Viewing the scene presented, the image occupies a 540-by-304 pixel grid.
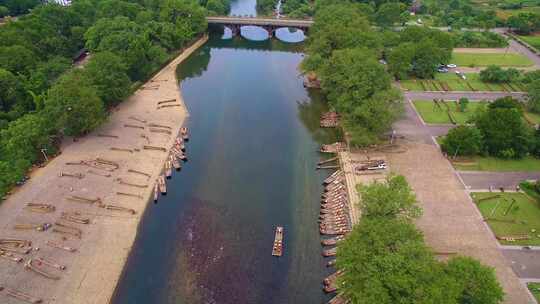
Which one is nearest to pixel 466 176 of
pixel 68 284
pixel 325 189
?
pixel 325 189

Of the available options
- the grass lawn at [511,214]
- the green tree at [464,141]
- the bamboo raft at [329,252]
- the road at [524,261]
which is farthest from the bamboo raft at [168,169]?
the road at [524,261]

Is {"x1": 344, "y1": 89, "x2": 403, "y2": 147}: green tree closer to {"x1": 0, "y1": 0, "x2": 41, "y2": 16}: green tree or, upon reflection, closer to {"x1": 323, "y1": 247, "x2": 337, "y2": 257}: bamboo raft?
{"x1": 323, "y1": 247, "x2": 337, "y2": 257}: bamboo raft

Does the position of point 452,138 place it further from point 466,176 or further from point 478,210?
point 478,210

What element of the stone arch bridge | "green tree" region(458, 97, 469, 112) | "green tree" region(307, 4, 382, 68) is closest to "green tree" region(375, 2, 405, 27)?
the stone arch bridge

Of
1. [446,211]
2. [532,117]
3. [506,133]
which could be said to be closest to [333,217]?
[446,211]

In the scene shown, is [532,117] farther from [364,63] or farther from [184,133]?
[184,133]

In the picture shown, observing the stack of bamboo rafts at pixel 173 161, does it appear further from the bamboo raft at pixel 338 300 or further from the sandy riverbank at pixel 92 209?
the bamboo raft at pixel 338 300

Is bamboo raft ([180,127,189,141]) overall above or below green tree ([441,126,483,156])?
below
